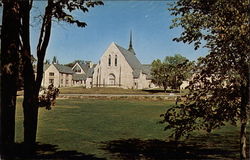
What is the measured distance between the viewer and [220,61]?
22.4 ft

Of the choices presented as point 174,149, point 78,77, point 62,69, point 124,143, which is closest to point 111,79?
point 62,69

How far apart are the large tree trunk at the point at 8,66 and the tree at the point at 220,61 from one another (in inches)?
166

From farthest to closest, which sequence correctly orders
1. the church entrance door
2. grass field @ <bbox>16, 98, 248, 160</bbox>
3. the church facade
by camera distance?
the church entrance door
the church facade
grass field @ <bbox>16, 98, 248, 160</bbox>

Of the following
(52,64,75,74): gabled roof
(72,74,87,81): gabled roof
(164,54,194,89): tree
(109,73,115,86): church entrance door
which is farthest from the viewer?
(72,74,87,81): gabled roof

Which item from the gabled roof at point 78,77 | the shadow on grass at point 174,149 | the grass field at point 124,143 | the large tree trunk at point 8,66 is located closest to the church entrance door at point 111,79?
the gabled roof at point 78,77

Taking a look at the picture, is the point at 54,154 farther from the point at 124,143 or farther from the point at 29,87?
the point at 29,87

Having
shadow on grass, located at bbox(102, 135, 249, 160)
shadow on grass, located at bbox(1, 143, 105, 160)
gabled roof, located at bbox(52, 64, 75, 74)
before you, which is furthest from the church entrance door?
shadow on grass, located at bbox(1, 143, 105, 160)

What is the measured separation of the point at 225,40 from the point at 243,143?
305 centimetres

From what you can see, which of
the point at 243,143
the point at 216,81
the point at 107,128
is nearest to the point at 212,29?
the point at 216,81

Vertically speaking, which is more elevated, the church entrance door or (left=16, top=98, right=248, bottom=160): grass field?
the church entrance door

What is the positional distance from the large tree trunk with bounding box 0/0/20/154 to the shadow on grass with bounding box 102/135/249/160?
582cm

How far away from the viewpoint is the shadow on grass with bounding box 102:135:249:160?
37.4 feet

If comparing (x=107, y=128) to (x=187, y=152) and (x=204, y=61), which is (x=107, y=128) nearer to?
(x=187, y=152)

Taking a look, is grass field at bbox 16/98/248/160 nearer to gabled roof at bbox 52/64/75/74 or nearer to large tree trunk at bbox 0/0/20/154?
large tree trunk at bbox 0/0/20/154
